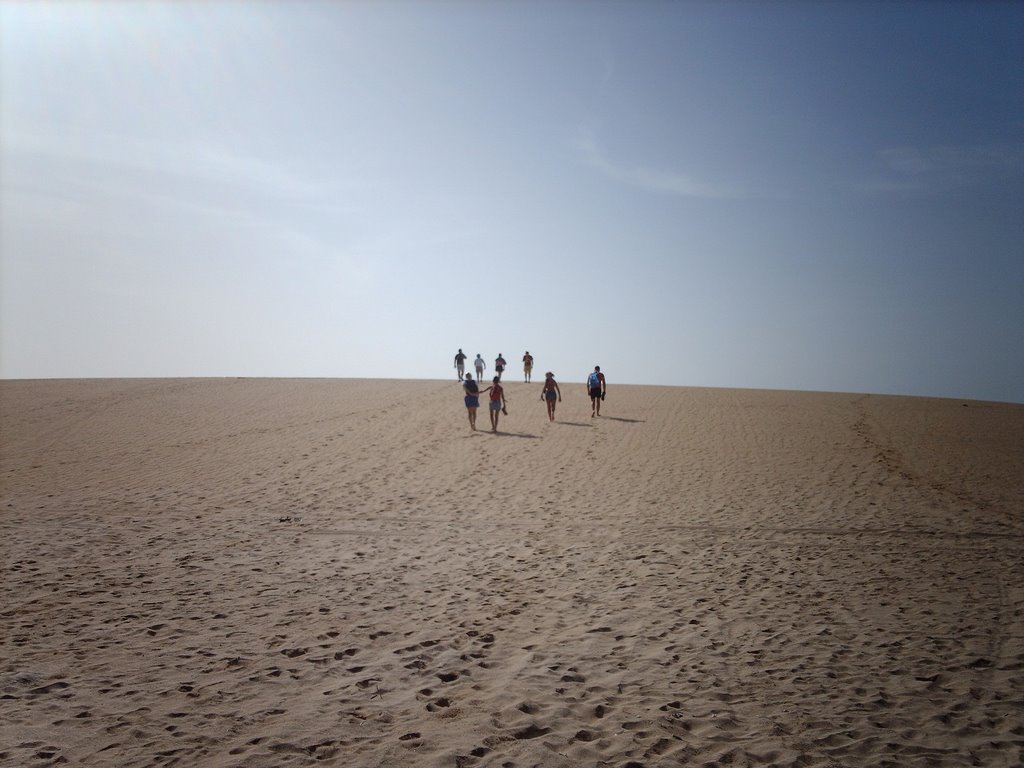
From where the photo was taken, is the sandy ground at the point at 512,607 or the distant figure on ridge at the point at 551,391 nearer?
the sandy ground at the point at 512,607

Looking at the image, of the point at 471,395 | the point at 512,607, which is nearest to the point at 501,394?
the point at 471,395

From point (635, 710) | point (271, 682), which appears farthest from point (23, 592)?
point (635, 710)

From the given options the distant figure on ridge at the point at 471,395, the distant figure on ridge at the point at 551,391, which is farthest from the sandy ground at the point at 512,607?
the distant figure on ridge at the point at 551,391

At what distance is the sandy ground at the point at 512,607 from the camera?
487 centimetres

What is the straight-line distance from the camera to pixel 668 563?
942 centimetres

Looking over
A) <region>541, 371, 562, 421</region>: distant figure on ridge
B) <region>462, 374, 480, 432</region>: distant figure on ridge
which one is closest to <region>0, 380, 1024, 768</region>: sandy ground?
<region>462, 374, 480, 432</region>: distant figure on ridge

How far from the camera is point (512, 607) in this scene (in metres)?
7.62

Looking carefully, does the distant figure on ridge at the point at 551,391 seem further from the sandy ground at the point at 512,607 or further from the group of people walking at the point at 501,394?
the sandy ground at the point at 512,607

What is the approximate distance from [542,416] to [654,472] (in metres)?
9.07

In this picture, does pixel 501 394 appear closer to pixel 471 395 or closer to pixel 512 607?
pixel 471 395

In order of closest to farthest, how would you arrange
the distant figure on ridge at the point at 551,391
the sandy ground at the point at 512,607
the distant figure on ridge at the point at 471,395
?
the sandy ground at the point at 512,607 → the distant figure on ridge at the point at 471,395 → the distant figure on ridge at the point at 551,391

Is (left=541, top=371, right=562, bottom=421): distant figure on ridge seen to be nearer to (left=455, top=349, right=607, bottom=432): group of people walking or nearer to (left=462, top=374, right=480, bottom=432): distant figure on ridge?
(left=455, top=349, right=607, bottom=432): group of people walking

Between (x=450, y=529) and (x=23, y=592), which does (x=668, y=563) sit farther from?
(x=23, y=592)

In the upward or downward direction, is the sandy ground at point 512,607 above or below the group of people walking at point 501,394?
below
